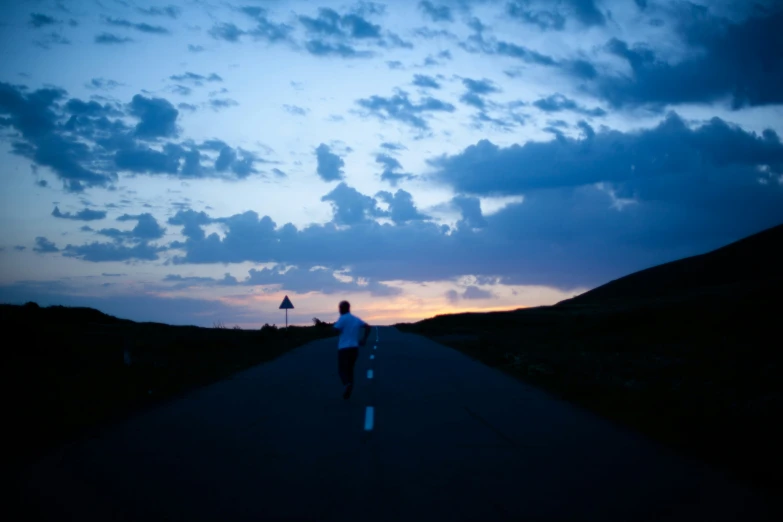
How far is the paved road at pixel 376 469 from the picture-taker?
5719 millimetres

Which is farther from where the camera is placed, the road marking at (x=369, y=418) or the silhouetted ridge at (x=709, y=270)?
the silhouetted ridge at (x=709, y=270)

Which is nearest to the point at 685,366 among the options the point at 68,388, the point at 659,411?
the point at 659,411

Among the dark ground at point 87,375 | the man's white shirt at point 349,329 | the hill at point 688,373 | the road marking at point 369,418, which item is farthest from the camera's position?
the man's white shirt at point 349,329

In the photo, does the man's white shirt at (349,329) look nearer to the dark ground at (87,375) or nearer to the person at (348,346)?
the person at (348,346)

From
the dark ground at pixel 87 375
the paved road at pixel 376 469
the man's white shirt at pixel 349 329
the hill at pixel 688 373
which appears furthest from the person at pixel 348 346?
Answer: the hill at pixel 688 373

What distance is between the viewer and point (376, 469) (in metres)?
7.18

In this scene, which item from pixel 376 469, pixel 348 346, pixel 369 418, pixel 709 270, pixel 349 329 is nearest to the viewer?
pixel 376 469

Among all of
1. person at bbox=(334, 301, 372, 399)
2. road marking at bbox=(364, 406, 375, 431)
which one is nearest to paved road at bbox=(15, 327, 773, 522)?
road marking at bbox=(364, 406, 375, 431)

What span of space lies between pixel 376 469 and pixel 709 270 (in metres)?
106

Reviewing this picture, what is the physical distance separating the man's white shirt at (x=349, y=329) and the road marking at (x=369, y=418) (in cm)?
189

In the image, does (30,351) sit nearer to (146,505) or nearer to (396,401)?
(396,401)

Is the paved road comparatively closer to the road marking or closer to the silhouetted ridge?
the road marking

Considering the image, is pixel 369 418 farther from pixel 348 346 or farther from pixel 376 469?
pixel 376 469

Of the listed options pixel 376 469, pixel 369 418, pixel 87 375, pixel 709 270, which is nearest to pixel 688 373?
pixel 369 418
